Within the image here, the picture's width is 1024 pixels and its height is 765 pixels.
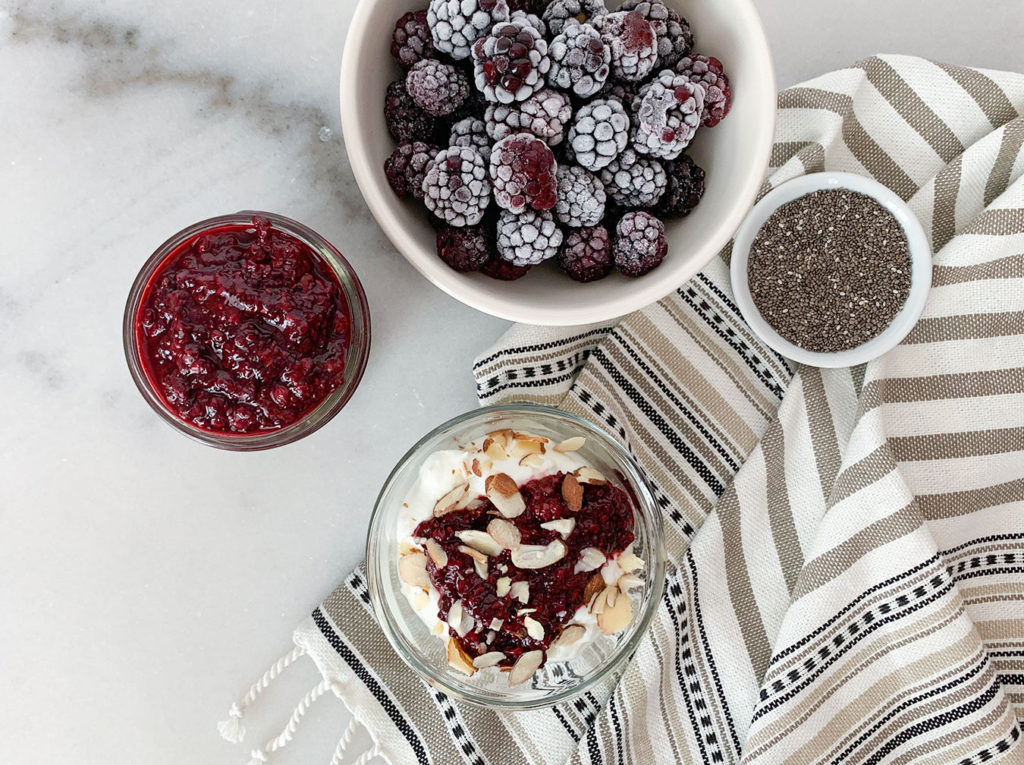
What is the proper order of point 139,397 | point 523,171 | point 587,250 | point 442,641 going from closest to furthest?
point 523,171 → point 587,250 → point 442,641 → point 139,397

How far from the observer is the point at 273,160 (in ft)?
4.16

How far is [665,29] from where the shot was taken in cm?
100

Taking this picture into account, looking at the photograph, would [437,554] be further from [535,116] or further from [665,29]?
[665,29]

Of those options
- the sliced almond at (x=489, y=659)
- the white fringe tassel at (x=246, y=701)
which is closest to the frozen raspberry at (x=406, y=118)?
the sliced almond at (x=489, y=659)

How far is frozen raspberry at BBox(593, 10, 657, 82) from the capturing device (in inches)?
36.6

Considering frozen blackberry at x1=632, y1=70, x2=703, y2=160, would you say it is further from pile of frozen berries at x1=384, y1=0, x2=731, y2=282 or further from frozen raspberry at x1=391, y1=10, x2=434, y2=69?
frozen raspberry at x1=391, y1=10, x2=434, y2=69

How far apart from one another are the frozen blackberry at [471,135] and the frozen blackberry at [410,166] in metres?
0.03

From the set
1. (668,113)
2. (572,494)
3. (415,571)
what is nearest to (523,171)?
(668,113)

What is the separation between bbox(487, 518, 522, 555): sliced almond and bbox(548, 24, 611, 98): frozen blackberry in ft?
1.68

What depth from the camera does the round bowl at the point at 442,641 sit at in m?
1.15

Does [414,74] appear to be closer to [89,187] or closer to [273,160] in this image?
[273,160]

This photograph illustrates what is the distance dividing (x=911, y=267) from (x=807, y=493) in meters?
0.36

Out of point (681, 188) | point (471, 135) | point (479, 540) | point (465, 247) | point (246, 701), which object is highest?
point (681, 188)

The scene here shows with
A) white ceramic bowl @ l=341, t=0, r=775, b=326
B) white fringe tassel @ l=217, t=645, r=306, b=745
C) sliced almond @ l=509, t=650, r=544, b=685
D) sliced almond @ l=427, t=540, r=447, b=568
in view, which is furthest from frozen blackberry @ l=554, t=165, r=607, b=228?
white fringe tassel @ l=217, t=645, r=306, b=745
